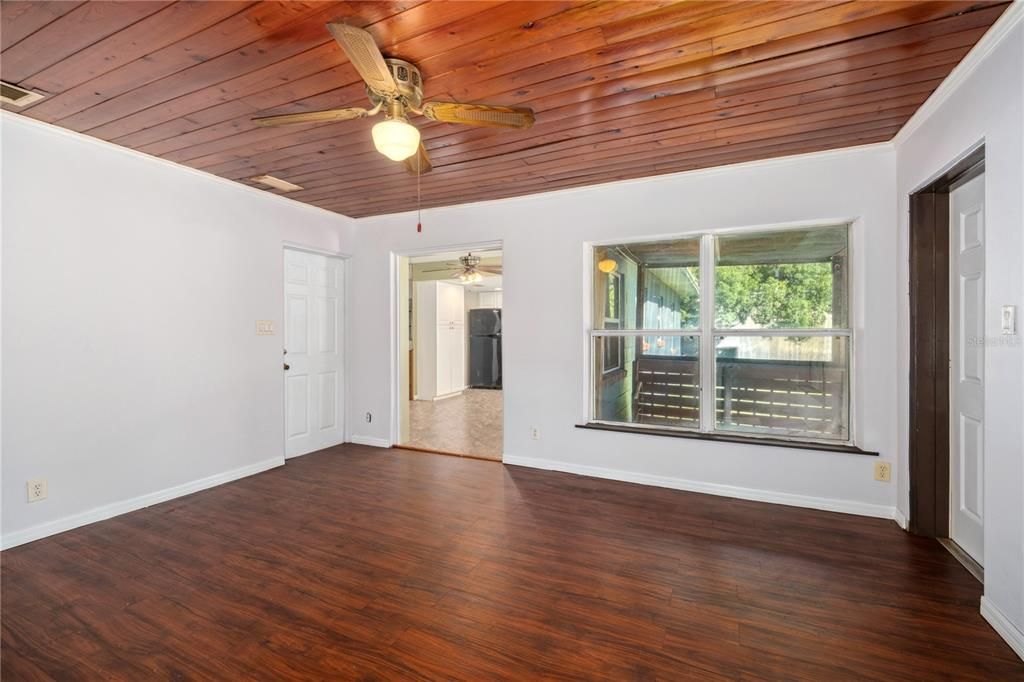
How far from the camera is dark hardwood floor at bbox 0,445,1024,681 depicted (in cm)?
172

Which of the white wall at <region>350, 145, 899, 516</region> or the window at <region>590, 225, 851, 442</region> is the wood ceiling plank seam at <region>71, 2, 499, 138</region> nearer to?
the white wall at <region>350, 145, 899, 516</region>

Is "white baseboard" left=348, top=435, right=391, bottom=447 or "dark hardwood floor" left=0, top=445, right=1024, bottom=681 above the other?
"white baseboard" left=348, top=435, right=391, bottom=447

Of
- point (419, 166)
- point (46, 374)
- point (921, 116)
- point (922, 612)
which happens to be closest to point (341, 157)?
point (419, 166)

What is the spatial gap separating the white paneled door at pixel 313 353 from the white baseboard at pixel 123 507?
0.56 m

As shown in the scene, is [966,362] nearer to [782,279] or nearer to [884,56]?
[782,279]

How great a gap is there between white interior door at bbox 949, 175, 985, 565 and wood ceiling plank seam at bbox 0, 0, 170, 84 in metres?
3.78

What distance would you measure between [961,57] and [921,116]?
0.57 metres

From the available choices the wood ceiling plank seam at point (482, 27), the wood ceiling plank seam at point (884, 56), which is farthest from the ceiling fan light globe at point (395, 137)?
the wood ceiling plank seam at point (884, 56)

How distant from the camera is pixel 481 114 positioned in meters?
2.01

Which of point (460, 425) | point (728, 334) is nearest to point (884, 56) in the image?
point (728, 334)

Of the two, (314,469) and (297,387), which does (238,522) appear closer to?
(314,469)

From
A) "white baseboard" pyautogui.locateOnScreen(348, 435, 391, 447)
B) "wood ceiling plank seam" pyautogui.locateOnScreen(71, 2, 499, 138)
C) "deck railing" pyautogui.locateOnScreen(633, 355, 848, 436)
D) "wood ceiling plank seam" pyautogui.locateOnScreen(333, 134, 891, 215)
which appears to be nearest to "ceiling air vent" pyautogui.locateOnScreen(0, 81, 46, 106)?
"wood ceiling plank seam" pyautogui.locateOnScreen(71, 2, 499, 138)

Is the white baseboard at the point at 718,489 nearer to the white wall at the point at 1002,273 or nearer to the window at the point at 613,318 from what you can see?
the window at the point at 613,318

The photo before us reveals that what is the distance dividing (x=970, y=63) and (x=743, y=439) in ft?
7.78
